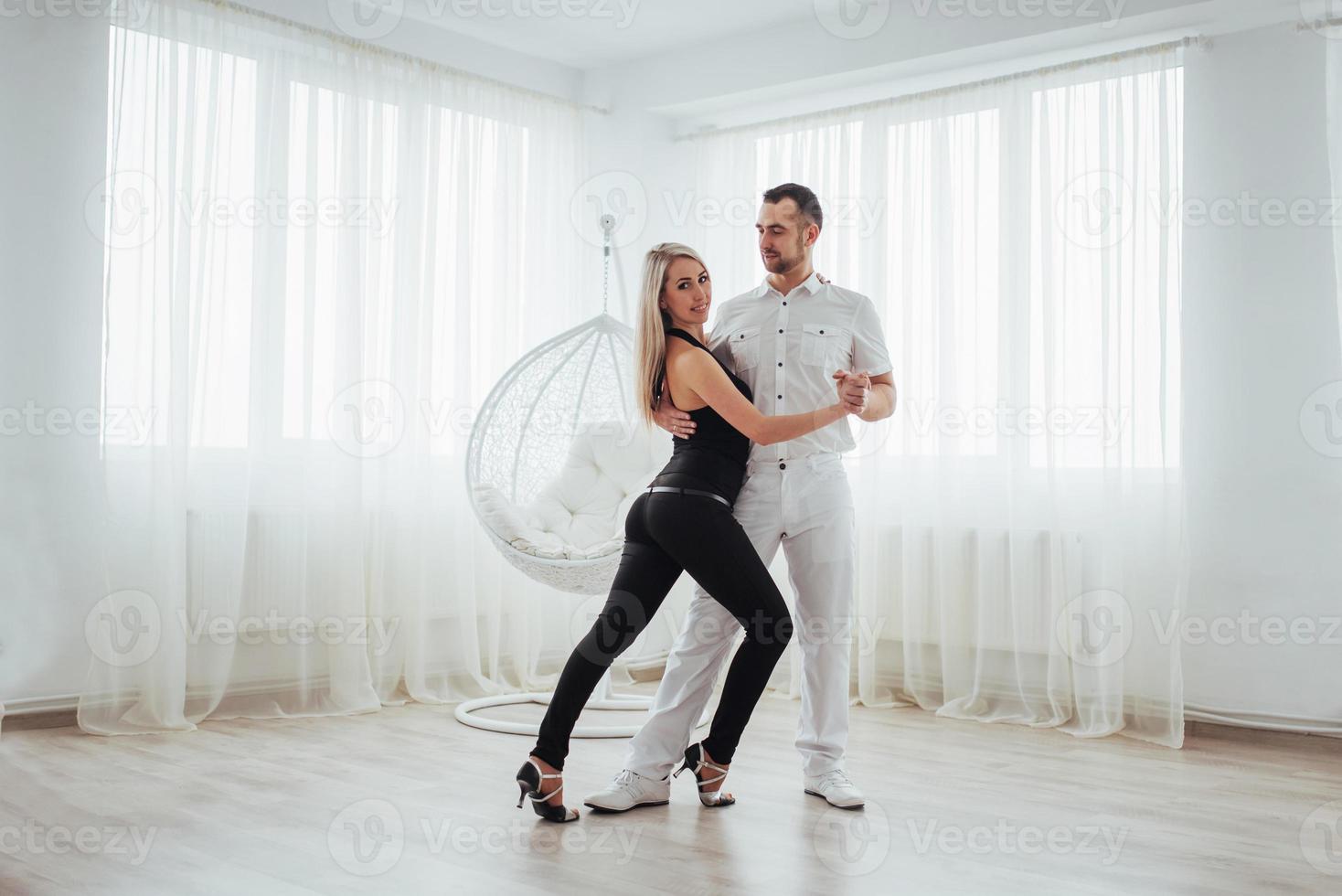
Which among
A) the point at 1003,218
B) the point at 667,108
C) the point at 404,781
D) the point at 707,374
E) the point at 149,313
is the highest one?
the point at 667,108

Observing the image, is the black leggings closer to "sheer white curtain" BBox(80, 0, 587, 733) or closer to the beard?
the beard

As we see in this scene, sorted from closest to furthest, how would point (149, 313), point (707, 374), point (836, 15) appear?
point (707, 374) < point (149, 313) < point (836, 15)

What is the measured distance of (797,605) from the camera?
2.96m

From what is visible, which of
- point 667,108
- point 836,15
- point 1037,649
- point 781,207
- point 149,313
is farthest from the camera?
point 667,108

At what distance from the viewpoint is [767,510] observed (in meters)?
2.85

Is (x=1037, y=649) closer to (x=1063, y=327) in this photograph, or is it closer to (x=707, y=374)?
(x=1063, y=327)

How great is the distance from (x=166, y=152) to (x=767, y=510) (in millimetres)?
2425

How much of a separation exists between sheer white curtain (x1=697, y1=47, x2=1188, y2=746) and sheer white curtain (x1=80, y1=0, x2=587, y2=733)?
1366 millimetres

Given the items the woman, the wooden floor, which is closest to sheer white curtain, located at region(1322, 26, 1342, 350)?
the wooden floor

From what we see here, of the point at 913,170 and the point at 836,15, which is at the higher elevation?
the point at 836,15

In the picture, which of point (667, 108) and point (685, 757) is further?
point (667, 108)

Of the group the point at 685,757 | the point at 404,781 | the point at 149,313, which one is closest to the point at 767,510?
the point at 685,757

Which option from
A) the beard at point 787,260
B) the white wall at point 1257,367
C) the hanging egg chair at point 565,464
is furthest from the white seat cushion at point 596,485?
the white wall at point 1257,367

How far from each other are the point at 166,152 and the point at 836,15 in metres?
2.47
